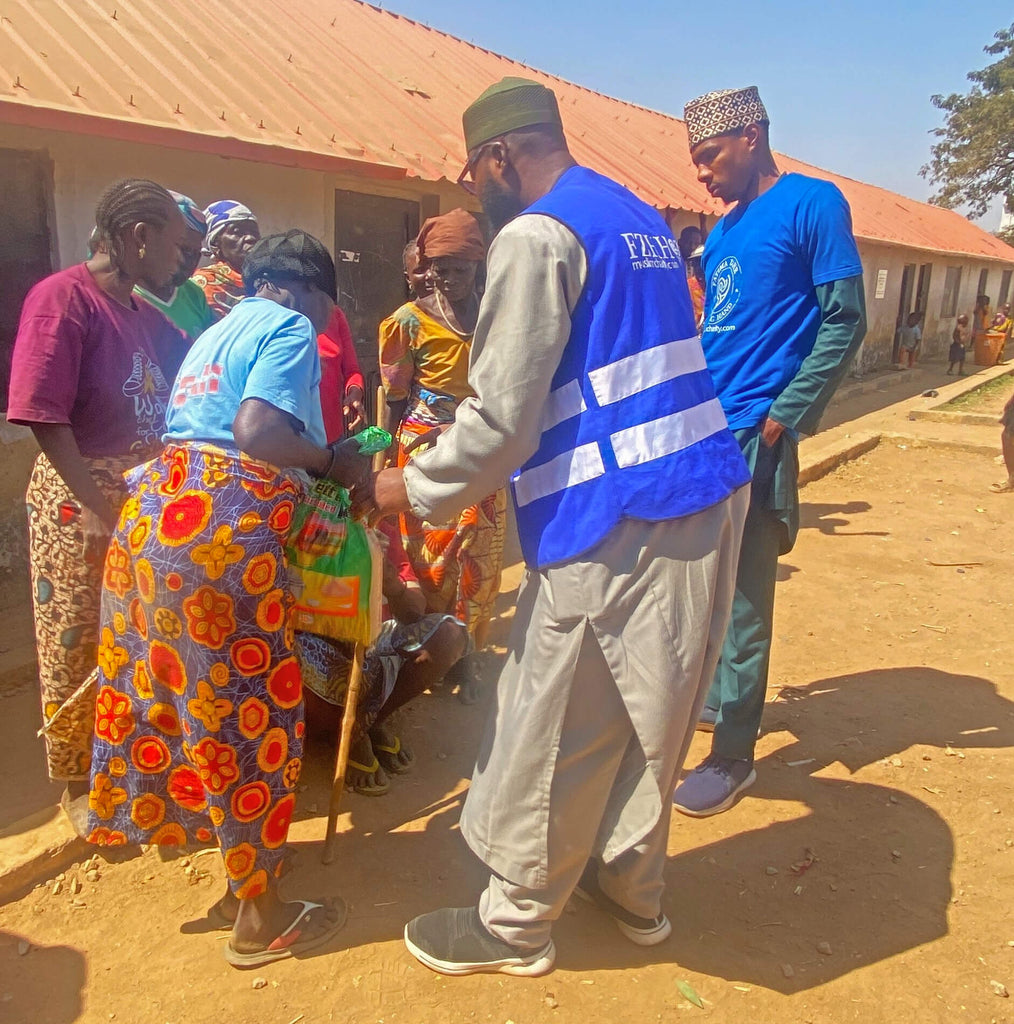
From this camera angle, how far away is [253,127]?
16.8ft

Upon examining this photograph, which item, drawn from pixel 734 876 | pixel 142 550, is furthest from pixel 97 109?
pixel 734 876

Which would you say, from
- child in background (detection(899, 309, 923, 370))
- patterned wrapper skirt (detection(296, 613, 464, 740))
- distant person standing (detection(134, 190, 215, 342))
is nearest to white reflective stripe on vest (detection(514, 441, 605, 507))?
patterned wrapper skirt (detection(296, 613, 464, 740))

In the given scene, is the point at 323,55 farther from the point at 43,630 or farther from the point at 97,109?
the point at 43,630

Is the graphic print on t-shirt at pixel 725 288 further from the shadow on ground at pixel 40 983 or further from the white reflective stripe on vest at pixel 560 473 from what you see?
the shadow on ground at pixel 40 983

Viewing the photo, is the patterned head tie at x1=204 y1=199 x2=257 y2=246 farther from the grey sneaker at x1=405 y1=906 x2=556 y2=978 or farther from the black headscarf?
the grey sneaker at x1=405 y1=906 x2=556 y2=978

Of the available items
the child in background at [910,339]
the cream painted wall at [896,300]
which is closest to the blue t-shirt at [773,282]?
the cream painted wall at [896,300]

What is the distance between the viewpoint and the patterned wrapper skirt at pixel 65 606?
2539 millimetres

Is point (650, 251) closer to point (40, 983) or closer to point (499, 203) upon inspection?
point (499, 203)

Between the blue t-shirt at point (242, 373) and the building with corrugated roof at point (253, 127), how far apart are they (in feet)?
8.51

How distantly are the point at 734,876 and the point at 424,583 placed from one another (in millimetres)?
1681

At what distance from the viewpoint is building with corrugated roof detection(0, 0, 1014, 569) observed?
438cm

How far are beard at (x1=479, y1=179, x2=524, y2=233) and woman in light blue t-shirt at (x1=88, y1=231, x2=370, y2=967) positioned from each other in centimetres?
53

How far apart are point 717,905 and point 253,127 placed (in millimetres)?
4760

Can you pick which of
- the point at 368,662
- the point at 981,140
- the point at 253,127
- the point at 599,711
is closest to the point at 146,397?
the point at 368,662
